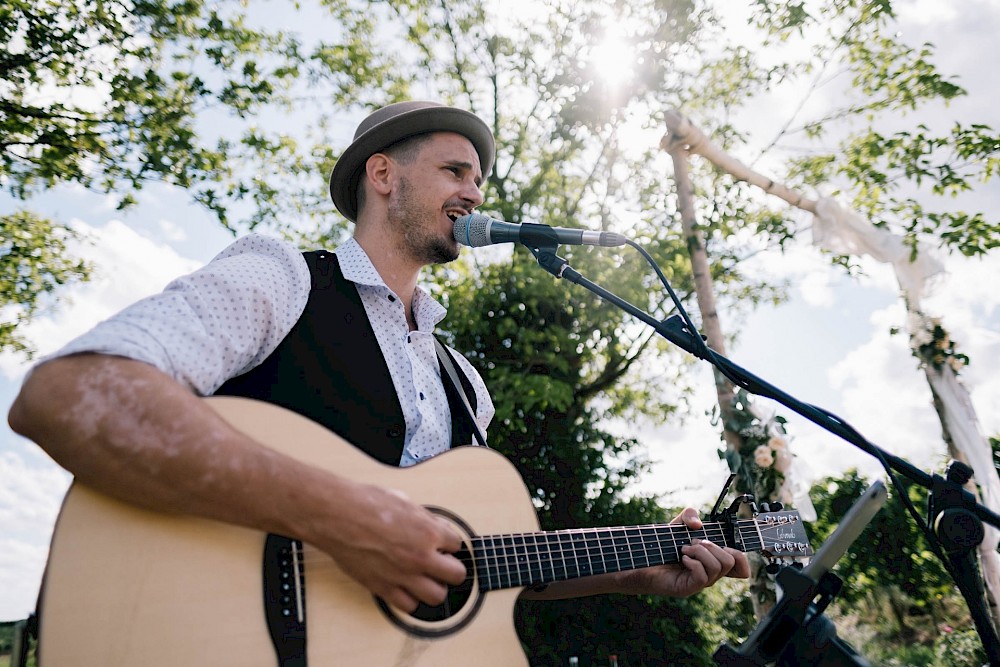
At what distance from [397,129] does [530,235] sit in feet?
3.36

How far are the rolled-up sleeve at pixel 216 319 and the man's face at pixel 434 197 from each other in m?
0.70

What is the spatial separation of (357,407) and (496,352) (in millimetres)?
8130

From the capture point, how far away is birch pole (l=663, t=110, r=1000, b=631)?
5477mm

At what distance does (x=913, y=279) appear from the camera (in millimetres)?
6605

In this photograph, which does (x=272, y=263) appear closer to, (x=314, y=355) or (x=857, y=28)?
(x=314, y=355)

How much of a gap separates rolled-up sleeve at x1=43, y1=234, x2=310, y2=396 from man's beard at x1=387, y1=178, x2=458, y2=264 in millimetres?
676

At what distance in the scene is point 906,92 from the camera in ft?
26.9

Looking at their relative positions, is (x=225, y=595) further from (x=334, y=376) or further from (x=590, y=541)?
(x=590, y=541)

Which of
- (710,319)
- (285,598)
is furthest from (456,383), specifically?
(710,319)

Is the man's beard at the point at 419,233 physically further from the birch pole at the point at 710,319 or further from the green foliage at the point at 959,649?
the green foliage at the point at 959,649

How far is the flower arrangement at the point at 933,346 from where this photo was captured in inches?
245

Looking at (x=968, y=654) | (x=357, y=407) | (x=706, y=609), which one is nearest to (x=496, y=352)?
(x=706, y=609)

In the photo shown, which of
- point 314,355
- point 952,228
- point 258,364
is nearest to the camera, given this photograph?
point 258,364

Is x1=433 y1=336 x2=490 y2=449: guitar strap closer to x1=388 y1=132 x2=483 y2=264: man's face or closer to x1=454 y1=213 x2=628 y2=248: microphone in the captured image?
x1=388 y1=132 x2=483 y2=264: man's face
